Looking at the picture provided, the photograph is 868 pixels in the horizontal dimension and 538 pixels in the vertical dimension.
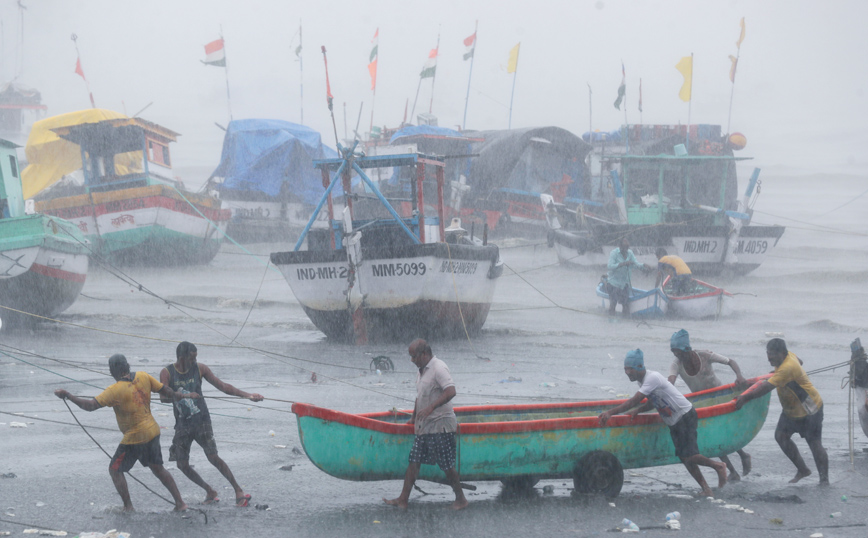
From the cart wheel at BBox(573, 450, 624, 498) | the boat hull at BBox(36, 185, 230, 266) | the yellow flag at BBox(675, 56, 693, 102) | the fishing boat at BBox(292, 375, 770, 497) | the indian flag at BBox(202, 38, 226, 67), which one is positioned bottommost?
the cart wheel at BBox(573, 450, 624, 498)

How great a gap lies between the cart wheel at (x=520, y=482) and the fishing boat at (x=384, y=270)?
652 centimetres

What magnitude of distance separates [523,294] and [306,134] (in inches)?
570

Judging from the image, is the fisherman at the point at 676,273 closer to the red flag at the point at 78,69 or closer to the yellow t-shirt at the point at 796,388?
the yellow t-shirt at the point at 796,388

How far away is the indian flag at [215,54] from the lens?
1029 inches

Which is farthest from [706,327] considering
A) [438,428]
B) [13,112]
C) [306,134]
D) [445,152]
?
[13,112]

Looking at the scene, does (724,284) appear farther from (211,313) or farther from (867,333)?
(211,313)

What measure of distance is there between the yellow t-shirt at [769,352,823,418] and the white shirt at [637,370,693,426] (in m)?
0.82

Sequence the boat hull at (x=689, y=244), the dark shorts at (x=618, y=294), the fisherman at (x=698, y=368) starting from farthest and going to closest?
1. the boat hull at (x=689, y=244)
2. the dark shorts at (x=618, y=294)
3. the fisherman at (x=698, y=368)

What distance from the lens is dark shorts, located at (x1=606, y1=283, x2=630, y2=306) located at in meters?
16.3

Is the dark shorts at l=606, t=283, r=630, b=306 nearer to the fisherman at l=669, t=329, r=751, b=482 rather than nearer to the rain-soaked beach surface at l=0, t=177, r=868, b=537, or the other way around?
the rain-soaked beach surface at l=0, t=177, r=868, b=537

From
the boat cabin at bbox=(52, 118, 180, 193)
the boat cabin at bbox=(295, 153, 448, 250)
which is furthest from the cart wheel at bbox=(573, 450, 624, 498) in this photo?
the boat cabin at bbox=(52, 118, 180, 193)

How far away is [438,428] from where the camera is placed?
16.7 feet

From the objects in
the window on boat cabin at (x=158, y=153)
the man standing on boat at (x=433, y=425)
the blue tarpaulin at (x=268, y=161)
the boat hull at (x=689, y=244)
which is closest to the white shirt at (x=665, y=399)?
the man standing on boat at (x=433, y=425)

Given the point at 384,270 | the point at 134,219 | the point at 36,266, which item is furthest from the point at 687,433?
the point at 134,219
